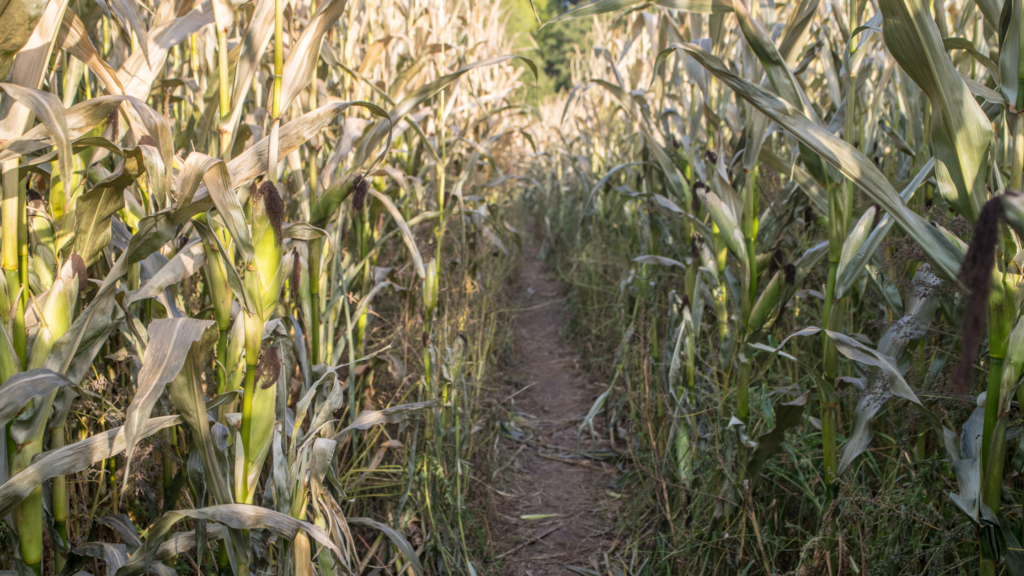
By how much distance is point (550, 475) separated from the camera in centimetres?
267

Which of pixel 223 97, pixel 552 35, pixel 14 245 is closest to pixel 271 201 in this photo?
pixel 223 97

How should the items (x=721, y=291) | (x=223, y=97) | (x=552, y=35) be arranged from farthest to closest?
(x=552, y=35) → (x=721, y=291) → (x=223, y=97)

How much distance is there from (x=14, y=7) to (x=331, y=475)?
1.04 m

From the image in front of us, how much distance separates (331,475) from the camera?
1381 millimetres

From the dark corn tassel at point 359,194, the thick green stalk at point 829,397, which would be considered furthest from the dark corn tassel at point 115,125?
the thick green stalk at point 829,397

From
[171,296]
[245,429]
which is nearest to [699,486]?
[245,429]

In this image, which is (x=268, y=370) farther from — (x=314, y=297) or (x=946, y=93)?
(x=946, y=93)

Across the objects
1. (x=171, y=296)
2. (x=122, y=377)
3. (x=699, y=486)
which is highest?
(x=171, y=296)

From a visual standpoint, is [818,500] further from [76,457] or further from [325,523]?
[76,457]

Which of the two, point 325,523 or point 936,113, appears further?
point 325,523

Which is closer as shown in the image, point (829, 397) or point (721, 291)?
point (829, 397)

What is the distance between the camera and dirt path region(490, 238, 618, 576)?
215 centimetres

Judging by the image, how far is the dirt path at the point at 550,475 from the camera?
7.05ft

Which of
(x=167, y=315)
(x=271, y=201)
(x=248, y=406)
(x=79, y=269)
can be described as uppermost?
(x=271, y=201)
